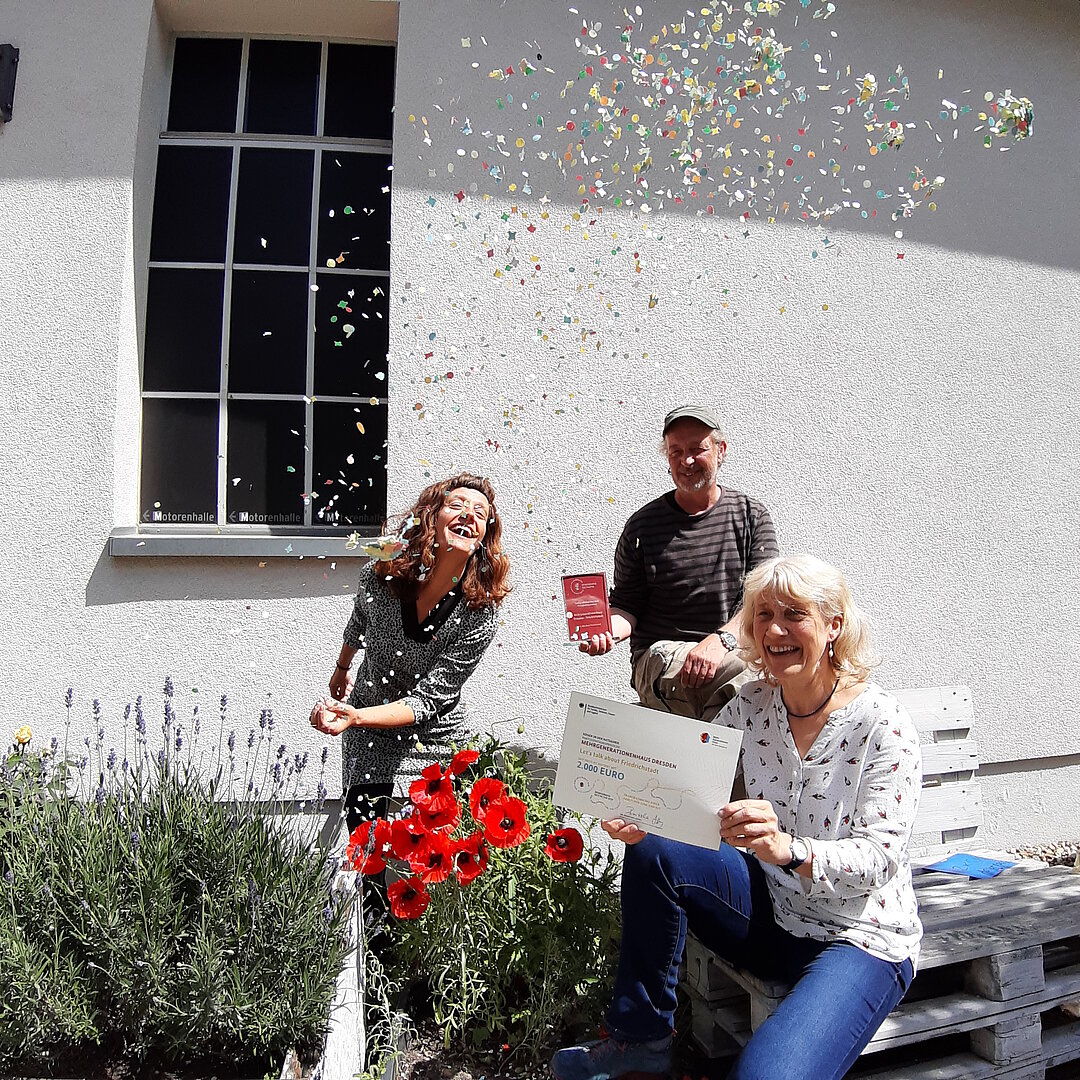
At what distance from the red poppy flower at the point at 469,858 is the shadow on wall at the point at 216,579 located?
1485mm

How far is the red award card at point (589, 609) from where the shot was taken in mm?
2492

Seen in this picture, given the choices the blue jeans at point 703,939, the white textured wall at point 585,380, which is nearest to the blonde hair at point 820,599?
the blue jeans at point 703,939

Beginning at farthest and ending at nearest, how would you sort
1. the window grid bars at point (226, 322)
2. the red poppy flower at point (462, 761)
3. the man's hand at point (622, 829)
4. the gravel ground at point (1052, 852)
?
the gravel ground at point (1052, 852), the window grid bars at point (226, 322), the red poppy flower at point (462, 761), the man's hand at point (622, 829)

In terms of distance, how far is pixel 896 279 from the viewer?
12.1 ft

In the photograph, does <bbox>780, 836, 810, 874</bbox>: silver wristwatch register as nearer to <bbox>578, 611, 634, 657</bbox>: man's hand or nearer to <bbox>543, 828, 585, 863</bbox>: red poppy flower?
<bbox>543, 828, 585, 863</bbox>: red poppy flower

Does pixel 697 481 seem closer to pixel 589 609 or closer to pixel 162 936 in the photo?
pixel 589 609

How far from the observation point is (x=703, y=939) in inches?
74.2

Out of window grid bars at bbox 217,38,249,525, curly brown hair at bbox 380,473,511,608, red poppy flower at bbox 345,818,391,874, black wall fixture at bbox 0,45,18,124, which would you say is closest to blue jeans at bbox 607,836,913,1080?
red poppy flower at bbox 345,818,391,874

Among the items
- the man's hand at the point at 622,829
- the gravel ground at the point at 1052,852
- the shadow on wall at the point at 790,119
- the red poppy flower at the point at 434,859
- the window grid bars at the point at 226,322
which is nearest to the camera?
the man's hand at the point at 622,829

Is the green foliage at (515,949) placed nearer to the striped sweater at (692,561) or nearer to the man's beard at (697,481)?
the striped sweater at (692,561)

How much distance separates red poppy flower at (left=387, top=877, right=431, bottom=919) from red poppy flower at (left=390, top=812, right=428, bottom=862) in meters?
0.08

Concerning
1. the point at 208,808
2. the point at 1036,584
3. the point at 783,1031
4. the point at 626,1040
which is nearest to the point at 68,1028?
the point at 208,808

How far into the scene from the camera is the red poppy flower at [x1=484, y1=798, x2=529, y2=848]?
196 centimetres

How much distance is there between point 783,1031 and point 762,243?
2.97m
